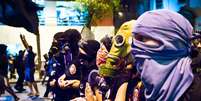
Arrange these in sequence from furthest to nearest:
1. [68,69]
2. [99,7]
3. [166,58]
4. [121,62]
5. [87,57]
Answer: [99,7] → [68,69] → [87,57] → [121,62] → [166,58]

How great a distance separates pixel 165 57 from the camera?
241 centimetres

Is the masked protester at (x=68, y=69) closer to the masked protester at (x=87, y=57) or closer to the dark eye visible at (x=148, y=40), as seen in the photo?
the masked protester at (x=87, y=57)

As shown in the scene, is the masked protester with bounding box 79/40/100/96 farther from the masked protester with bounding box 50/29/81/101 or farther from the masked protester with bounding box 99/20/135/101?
the masked protester with bounding box 99/20/135/101

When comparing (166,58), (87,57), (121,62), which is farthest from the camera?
(87,57)

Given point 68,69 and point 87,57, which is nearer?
point 87,57

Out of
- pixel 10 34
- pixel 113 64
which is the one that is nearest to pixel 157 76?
pixel 113 64

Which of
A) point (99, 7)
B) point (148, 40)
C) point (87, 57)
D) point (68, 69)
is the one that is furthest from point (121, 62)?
point (99, 7)

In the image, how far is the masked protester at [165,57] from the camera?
2391 mm

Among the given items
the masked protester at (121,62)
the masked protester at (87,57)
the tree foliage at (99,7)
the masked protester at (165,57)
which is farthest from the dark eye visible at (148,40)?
the tree foliage at (99,7)

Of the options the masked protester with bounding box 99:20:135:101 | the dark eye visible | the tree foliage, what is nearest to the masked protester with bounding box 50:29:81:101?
the masked protester with bounding box 99:20:135:101

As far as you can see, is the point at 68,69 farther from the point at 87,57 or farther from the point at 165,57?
the point at 165,57

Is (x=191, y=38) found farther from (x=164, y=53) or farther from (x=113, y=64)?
(x=113, y=64)

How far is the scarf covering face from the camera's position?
2.39 meters

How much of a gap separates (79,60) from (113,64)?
1.81 m
